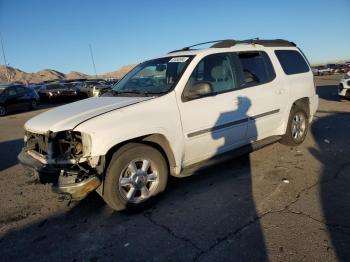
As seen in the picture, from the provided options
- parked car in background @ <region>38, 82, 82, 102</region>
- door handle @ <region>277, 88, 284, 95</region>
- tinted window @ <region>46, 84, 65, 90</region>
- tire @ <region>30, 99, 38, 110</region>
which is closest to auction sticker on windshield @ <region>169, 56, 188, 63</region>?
door handle @ <region>277, 88, 284, 95</region>

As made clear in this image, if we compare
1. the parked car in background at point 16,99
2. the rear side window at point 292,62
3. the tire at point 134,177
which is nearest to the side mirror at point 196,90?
the tire at point 134,177

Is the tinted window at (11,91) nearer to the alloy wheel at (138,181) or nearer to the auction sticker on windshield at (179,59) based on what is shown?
the auction sticker on windshield at (179,59)

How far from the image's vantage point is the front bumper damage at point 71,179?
3627 millimetres

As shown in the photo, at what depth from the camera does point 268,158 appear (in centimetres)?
612

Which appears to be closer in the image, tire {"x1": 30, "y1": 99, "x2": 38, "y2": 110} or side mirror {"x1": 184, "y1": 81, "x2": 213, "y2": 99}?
side mirror {"x1": 184, "y1": 81, "x2": 213, "y2": 99}

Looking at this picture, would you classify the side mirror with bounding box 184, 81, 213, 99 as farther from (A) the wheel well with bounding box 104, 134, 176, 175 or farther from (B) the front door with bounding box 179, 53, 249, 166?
(A) the wheel well with bounding box 104, 134, 176, 175

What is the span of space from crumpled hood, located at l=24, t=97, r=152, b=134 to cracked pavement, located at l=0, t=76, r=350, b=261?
3.76ft

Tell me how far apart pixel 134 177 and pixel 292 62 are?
13.2 ft

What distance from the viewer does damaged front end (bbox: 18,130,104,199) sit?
365 cm

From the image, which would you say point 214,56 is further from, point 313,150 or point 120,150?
point 313,150

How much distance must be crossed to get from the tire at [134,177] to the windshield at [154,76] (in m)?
0.91

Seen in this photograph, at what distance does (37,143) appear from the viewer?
14.3 feet

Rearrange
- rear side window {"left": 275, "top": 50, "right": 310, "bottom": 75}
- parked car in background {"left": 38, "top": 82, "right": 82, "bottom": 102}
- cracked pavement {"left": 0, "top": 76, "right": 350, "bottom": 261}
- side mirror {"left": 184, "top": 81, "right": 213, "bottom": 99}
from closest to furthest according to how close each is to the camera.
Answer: cracked pavement {"left": 0, "top": 76, "right": 350, "bottom": 261} < side mirror {"left": 184, "top": 81, "right": 213, "bottom": 99} < rear side window {"left": 275, "top": 50, "right": 310, "bottom": 75} < parked car in background {"left": 38, "top": 82, "right": 82, "bottom": 102}

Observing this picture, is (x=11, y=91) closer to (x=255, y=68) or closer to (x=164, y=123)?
(x=255, y=68)
